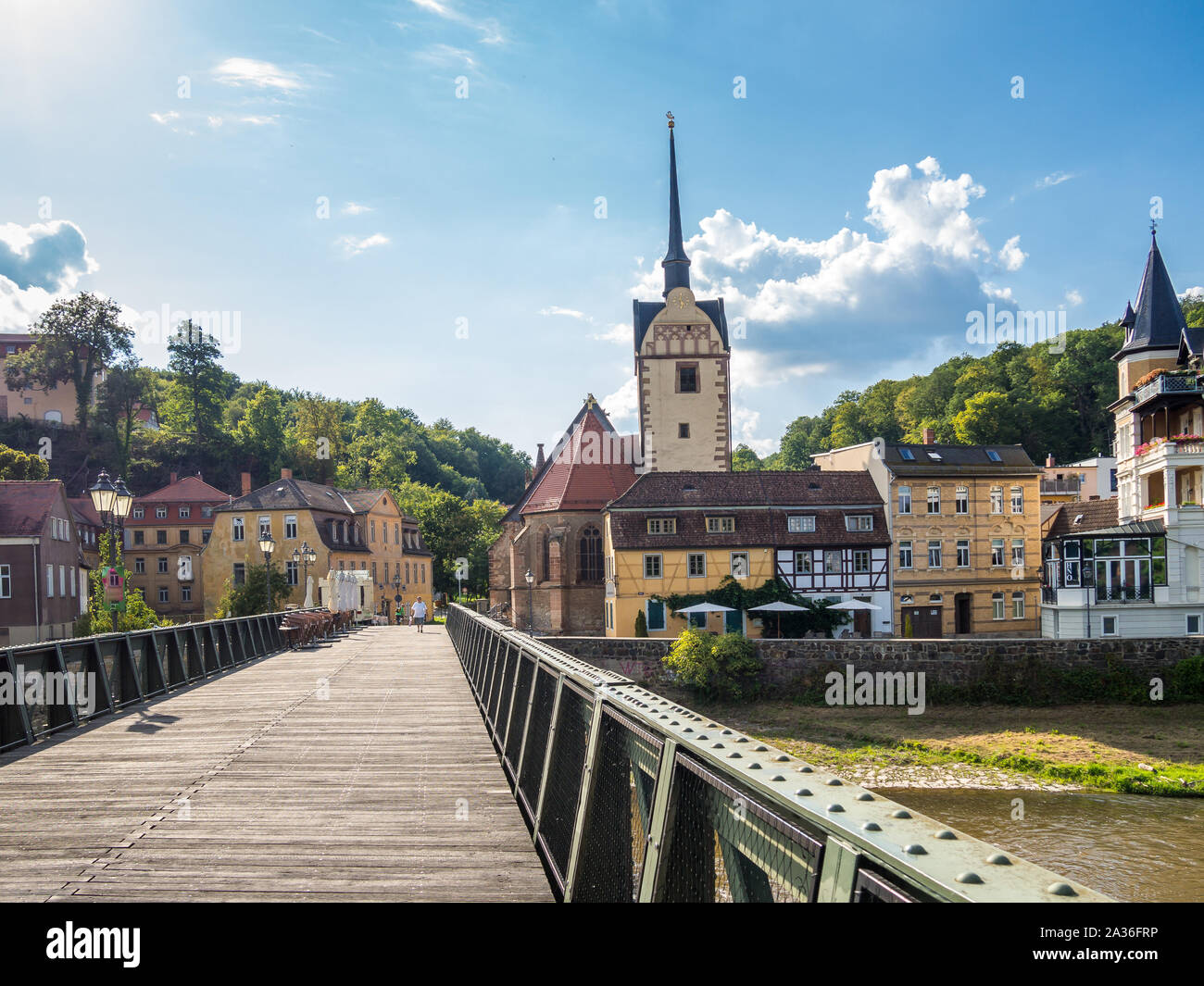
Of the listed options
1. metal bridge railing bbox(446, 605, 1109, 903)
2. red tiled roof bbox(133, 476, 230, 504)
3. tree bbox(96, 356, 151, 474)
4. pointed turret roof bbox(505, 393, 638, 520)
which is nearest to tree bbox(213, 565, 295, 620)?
pointed turret roof bbox(505, 393, 638, 520)

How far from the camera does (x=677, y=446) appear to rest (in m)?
48.9

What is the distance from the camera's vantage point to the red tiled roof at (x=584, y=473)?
45844 mm

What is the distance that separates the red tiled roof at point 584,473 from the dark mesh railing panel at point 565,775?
39.8 m

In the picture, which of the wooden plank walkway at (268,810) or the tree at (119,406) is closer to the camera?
the wooden plank walkway at (268,810)

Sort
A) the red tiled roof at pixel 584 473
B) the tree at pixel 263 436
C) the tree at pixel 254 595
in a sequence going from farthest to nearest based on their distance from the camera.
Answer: the tree at pixel 263 436 < the red tiled roof at pixel 584 473 < the tree at pixel 254 595

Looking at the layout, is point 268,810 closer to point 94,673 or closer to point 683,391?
point 94,673

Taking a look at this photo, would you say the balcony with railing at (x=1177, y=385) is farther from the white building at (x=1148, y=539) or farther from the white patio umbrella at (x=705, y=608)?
the white patio umbrella at (x=705, y=608)

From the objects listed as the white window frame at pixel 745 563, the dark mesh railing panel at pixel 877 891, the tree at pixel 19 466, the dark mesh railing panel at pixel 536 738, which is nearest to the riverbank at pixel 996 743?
the white window frame at pixel 745 563

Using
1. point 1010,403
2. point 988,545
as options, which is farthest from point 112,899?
point 1010,403

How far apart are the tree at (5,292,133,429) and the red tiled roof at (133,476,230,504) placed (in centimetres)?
1423

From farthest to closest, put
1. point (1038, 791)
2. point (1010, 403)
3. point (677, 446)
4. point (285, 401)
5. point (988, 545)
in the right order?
point (285, 401), point (1010, 403), point (677, 446), point (988, 545), point (1038, 791)

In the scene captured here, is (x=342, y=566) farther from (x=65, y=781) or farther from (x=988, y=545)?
(x=65, y=781)

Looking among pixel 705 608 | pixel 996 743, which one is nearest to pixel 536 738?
pixel 996 743

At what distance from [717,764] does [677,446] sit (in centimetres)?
4661
